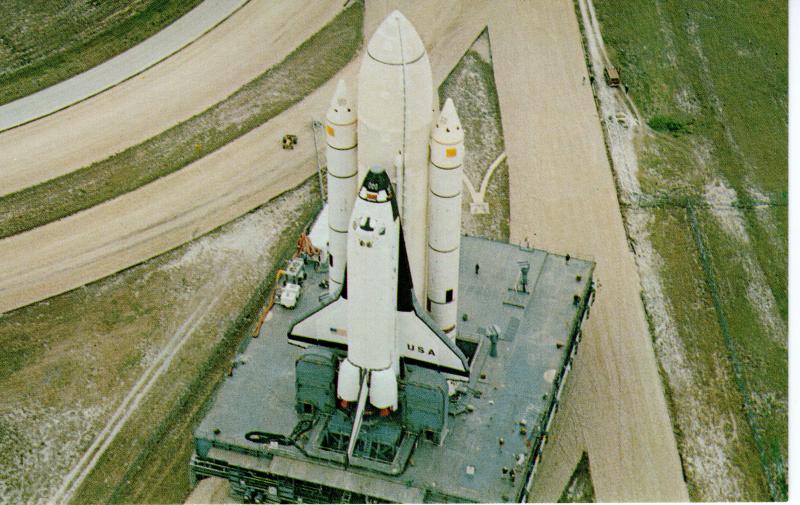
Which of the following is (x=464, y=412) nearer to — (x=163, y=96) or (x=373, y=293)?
(x=373, y=293)

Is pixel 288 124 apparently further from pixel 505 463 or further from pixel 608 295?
pixel 505 463

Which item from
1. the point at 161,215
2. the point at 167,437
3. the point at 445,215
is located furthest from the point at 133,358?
the point at 445,215

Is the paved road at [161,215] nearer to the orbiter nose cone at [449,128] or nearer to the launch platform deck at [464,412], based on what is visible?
the launch platform deck at [464,412]

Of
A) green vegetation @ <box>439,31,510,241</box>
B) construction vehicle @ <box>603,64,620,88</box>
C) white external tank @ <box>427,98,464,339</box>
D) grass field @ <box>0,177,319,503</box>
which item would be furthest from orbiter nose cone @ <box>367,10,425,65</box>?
construction vehicle @ <box>603,64,620,88</box>

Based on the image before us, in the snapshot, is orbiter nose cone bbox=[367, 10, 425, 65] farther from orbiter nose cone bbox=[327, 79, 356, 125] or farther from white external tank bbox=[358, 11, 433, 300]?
orbiter nose cone bbox=[327, 79, 356, 125]

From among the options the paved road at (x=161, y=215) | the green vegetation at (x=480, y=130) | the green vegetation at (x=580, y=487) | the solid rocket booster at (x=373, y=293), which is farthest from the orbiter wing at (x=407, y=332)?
the paved road at (x=161, y=215)

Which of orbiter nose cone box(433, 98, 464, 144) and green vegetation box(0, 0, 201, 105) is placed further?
green vegetation box(0, 0, 201, 105)
